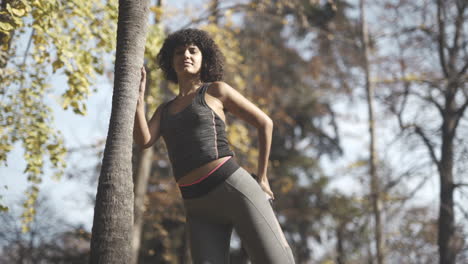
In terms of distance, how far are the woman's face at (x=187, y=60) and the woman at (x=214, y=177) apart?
15cm

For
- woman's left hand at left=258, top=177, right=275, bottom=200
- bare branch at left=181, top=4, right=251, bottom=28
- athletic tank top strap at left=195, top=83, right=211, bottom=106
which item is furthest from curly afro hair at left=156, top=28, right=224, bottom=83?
bare branch at left=181, top=4, right=251, bottom=28

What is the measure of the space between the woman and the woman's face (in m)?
0.15

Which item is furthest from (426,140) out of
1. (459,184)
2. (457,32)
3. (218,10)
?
(218,10)

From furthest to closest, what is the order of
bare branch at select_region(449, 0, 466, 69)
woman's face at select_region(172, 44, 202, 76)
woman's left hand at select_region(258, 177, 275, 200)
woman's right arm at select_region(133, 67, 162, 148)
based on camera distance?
bare branch at select_region(449, 0, 466, 69) → woman's face at select_region(172, 44, 202, 76) → woman's right arm at select_region(133, 67, 162, 148) → woman's left hand at select_region(258, 177, 275, 200)

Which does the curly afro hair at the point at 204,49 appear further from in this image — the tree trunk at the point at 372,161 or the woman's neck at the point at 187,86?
the tree trunk at the point at 372,161

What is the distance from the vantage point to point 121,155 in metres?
2.37

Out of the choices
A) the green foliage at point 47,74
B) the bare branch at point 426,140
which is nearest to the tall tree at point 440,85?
the bare branch at point 426,140

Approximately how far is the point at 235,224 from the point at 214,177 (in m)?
0.28

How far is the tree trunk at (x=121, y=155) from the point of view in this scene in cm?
221

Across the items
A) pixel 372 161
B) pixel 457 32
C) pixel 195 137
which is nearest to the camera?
pixel 195 137

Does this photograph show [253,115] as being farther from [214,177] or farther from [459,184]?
[459,184]

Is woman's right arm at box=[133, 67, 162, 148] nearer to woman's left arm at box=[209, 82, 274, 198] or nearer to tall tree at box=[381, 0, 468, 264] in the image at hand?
woman's left arm at box=[209, 82, 274, 198]

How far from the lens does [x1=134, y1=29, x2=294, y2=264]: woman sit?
2256 mm

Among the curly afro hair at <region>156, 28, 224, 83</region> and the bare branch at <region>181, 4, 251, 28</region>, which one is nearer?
the curly afro hair at <region>156, 28, 224, 83</region>
